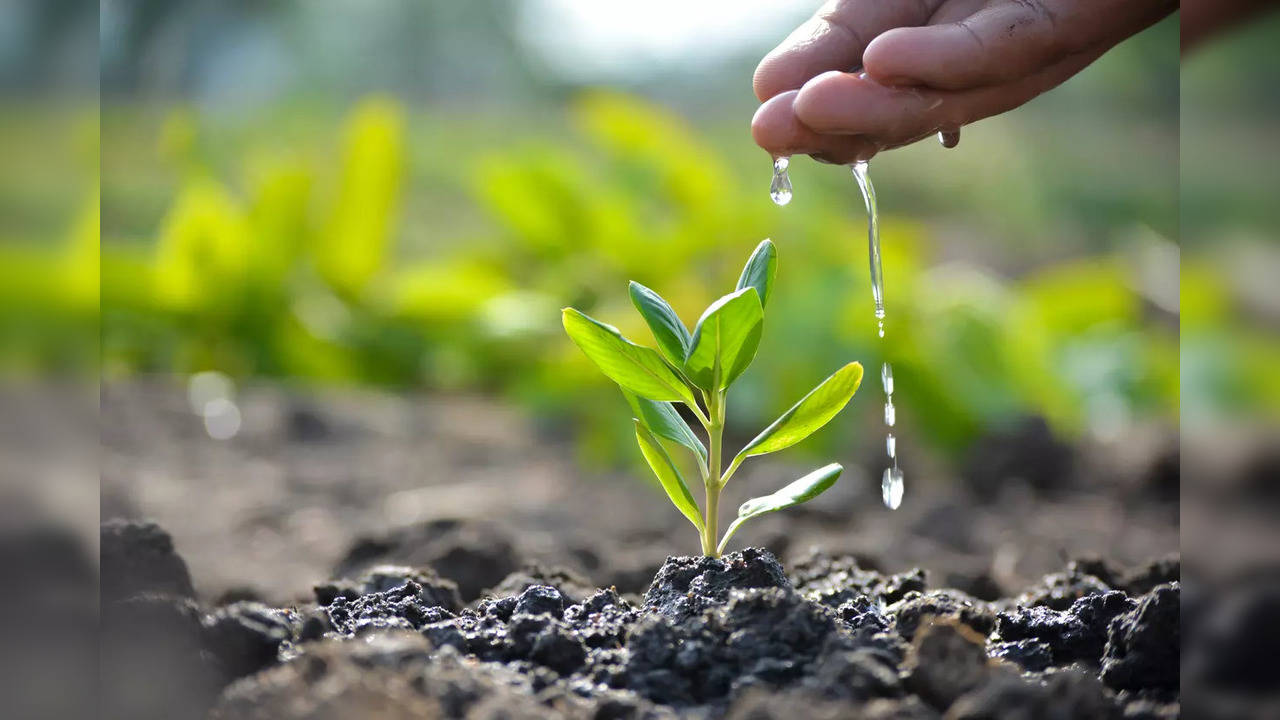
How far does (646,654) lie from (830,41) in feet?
1.85

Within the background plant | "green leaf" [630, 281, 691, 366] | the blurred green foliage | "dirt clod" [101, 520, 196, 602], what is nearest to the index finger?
"green leaf" [630, 281, 691, 366]

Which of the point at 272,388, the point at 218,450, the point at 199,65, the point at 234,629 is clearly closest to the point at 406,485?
the point at 218,450

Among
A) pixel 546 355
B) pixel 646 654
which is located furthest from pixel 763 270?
pixel 546 355

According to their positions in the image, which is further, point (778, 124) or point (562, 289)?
point (562, 289)

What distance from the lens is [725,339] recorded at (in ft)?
2.42


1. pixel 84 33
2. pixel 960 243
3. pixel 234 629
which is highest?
pixel 960 243

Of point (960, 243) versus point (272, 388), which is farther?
point (960, 243)

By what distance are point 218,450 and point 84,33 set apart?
1.96 m

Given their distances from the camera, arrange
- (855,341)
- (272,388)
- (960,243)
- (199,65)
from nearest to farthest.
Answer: (855,341)
(272,388)
(960,243)
(199,65)

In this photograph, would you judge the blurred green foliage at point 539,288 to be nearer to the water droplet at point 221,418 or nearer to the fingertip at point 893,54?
the water droplet at point 221,418

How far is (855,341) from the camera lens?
7.17ft

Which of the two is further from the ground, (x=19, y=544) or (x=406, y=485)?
(x=406, y=485)

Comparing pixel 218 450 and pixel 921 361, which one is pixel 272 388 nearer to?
pixel 218 450

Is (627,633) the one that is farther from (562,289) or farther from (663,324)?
(562,289)
